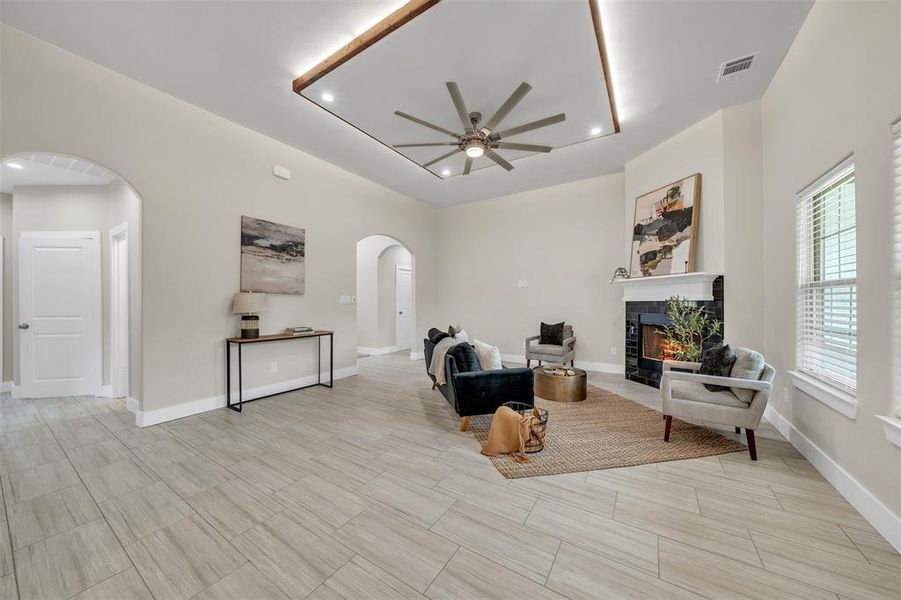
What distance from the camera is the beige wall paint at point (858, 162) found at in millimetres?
1761

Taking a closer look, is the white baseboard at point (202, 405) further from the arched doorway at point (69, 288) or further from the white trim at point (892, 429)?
the white trim at point (892, 429)

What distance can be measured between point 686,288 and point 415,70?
400 cm

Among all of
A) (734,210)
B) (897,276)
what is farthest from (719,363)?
(734,210)

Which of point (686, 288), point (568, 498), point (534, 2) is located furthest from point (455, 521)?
point (686, 288)

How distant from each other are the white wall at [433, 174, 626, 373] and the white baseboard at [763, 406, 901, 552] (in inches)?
110

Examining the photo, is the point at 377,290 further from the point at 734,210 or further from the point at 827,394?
the point at 827,394

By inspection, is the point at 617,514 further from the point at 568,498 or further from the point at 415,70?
the point at 415,70

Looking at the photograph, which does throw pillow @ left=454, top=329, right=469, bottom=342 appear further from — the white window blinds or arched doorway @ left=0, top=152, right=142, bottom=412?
arched doorway @ left=0, top=152, right=142, bottom=412

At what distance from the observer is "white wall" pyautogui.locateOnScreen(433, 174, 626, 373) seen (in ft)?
18.4

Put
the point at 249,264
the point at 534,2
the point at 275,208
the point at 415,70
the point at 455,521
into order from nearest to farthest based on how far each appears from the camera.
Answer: the point at 455,521, the point at 534,2, the point at 415,70, the point at 249,264, the point at 275,208

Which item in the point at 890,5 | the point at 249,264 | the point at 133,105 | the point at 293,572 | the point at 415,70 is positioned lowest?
the point at 293,572

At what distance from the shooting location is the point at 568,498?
82.6 inches

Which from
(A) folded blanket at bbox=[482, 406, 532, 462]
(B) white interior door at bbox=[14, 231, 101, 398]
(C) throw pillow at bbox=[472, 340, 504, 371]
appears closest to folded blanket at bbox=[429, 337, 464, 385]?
(C) throw pillow at bbox=[472, 340, 504, 371]

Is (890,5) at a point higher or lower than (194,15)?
lower
